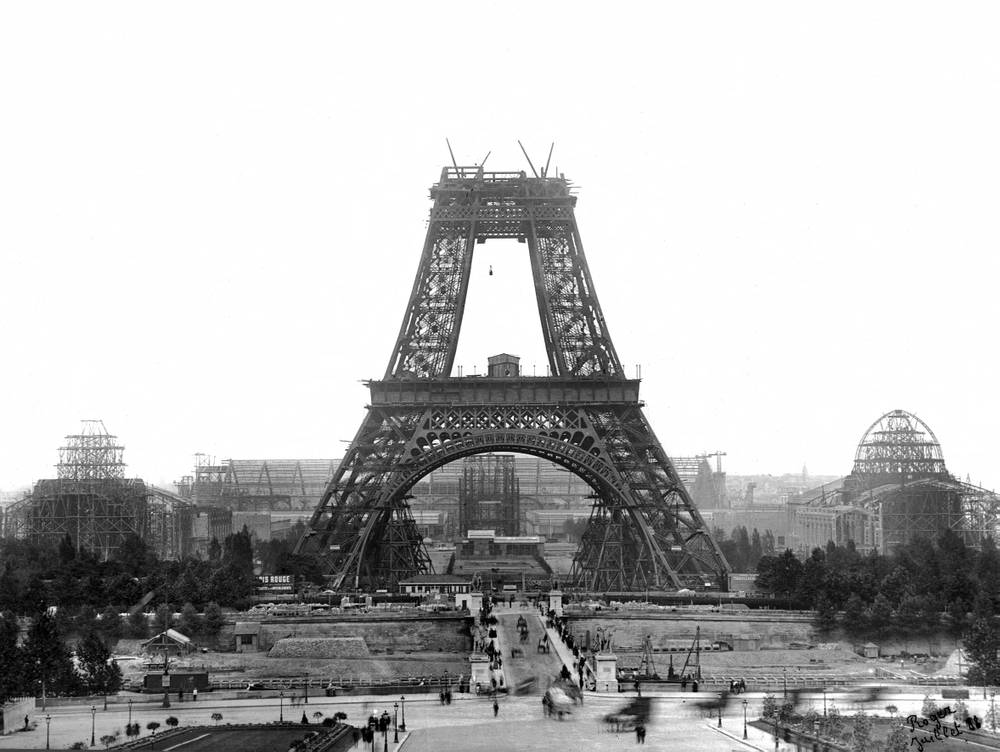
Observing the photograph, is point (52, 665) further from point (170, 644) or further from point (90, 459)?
point (90, 459)

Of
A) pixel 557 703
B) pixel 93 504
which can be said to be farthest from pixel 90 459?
pixel 557 703

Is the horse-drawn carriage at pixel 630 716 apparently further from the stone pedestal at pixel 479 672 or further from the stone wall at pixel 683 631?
the stone wall at pixel 683 631

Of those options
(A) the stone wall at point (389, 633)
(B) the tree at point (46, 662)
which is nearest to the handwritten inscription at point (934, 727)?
(A) the stone wall at point (389, 633)

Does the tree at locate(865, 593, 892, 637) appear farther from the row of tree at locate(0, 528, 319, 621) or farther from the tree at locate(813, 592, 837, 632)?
the row of tree at locate(0, 528, 319, 621)

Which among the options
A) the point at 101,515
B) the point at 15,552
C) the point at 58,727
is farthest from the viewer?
the point at 101,515

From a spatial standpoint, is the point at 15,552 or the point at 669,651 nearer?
the point at 669,651

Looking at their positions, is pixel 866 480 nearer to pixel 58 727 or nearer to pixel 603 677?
pixel 603 677

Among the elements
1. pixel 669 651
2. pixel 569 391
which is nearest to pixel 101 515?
pixel 569 391
